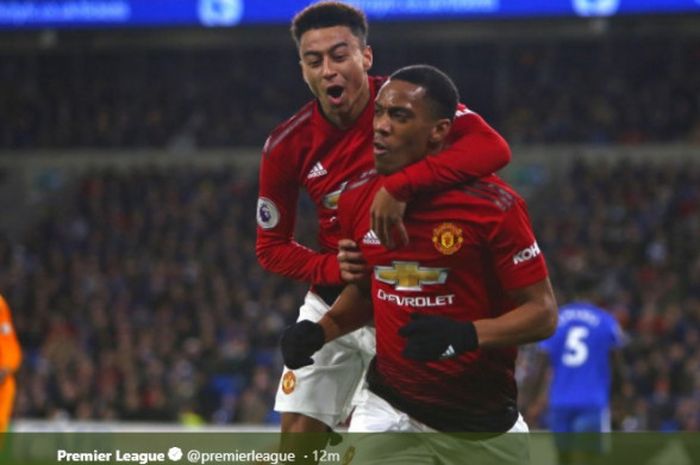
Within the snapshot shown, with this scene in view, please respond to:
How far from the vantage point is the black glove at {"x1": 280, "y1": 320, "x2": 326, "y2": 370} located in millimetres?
4512

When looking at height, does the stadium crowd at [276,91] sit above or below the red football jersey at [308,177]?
below

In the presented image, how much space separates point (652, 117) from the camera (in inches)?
796

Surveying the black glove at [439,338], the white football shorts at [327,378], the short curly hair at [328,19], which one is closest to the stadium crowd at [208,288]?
the white football shorts at [327,378]

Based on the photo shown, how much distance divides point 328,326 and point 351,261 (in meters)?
0.32

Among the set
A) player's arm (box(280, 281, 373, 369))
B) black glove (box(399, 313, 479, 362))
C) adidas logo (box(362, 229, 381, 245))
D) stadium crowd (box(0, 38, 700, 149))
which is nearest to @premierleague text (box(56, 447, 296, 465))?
player's arm (box(280, 281, 373, 369))

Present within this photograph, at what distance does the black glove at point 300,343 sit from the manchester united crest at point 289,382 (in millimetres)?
501

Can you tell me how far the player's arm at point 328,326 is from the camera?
452 cm

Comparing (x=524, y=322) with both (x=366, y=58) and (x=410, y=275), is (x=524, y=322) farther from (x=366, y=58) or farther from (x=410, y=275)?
(x=366, y=58)

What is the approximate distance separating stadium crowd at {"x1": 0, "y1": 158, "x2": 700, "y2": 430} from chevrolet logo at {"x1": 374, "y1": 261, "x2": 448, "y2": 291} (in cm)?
721

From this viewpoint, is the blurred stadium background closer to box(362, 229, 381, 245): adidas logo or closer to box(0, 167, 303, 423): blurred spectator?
box(0, 167, 303, 423): blurred spectator

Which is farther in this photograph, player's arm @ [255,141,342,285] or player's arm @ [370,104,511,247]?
player's arm @ [255,141,342,285]

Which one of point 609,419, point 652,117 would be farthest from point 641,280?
point 609,419

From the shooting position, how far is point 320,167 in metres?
4.87

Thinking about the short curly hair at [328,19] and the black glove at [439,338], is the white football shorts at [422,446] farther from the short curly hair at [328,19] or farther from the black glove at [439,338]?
the short curly hair at [328,19]
